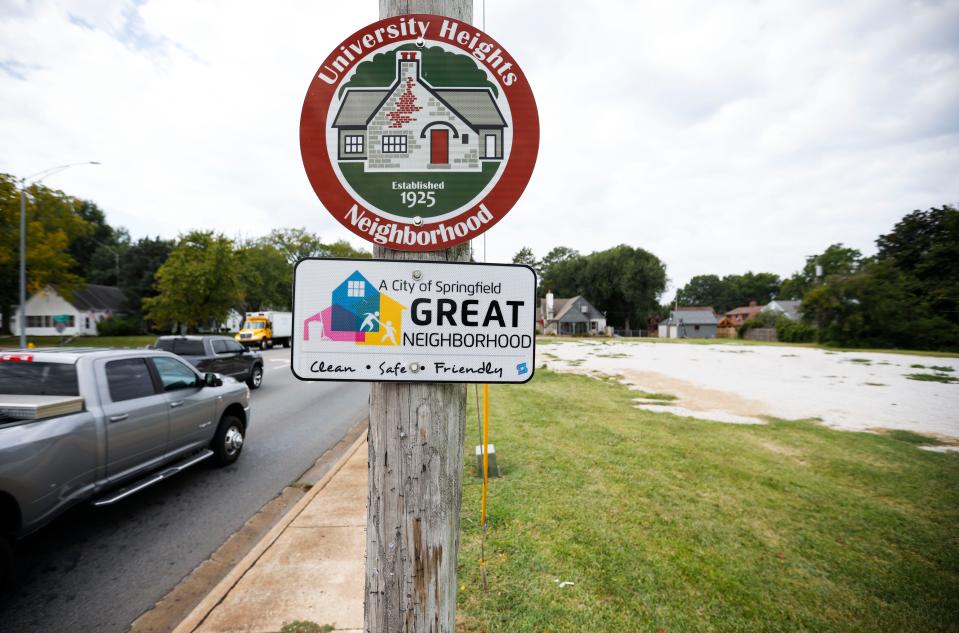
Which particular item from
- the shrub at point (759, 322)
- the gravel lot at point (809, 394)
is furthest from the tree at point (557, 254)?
the gravel lot at point (809, 394)

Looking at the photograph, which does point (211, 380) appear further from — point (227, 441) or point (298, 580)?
point (298, 580)

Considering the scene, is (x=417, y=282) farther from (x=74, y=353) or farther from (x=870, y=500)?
(x=870, y=500)

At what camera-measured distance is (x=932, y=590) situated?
10.7ft

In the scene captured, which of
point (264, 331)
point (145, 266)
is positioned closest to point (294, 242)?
point (145, 266)

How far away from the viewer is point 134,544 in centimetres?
406

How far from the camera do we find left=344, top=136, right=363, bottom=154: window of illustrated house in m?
1.40

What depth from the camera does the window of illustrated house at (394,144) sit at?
140 centimetres

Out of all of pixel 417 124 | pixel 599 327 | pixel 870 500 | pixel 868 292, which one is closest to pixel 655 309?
pixel 599 327

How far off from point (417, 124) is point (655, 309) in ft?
258

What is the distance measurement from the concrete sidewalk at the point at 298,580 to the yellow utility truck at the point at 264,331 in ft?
87.2

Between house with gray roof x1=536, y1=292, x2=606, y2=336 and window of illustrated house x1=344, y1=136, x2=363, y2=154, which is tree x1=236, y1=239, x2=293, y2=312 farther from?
window of illustrated house x1=344, y1=136, x2=363, y2=154

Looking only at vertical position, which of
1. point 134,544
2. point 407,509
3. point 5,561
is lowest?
point 134,544

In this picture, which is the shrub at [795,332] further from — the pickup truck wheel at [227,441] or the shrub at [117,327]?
the shrub at [117,327]

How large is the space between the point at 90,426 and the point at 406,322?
4.29 meters
